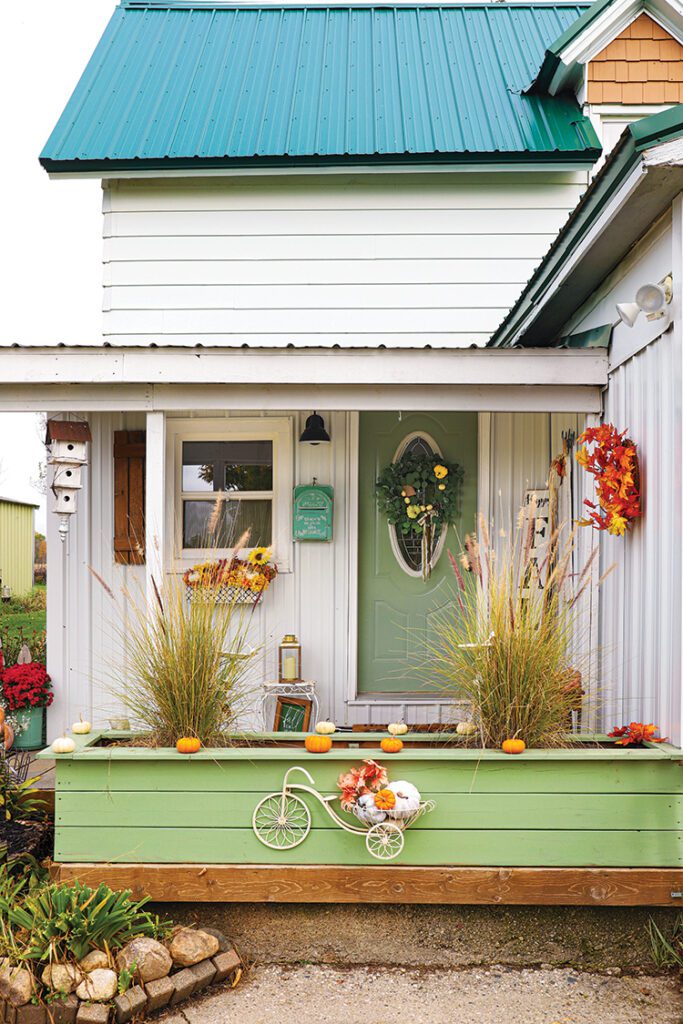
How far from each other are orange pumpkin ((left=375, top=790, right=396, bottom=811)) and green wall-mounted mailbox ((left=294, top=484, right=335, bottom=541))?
2.76 metres

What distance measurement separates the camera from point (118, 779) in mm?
3332

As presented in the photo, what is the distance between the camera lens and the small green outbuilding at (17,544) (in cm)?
1869

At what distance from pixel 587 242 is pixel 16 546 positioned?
17.9m

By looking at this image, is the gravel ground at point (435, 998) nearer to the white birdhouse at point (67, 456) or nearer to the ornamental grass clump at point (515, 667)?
the ornamental grass clump at point (515, 667)

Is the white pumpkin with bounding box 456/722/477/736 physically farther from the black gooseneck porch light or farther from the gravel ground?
the black gooseneck porch light

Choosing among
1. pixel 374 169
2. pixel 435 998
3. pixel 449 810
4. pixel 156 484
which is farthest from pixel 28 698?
pixel 374 169

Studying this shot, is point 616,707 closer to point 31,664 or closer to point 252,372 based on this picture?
point 252,372

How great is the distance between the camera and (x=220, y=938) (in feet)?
10.6

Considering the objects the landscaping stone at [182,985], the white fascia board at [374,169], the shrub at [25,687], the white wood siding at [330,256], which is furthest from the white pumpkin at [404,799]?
the white fascia board at [374,169]

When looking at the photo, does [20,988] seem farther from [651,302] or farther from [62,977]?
[651,302]

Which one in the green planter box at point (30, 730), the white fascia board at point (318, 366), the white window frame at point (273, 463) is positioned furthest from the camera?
the white window frame at point (273, 463)

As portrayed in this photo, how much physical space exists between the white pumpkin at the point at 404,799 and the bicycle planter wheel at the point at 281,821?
1.12 ft

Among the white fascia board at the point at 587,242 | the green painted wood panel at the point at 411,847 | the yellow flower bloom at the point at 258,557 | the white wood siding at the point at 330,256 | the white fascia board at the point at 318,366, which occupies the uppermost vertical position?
the white wood siding at the point at 330,256

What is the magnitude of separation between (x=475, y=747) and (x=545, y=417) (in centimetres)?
295
